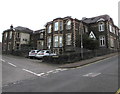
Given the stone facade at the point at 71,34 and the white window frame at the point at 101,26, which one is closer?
the stone facade at the point at 71,34

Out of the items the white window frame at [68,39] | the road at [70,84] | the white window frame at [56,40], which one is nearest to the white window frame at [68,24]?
the white window frame at [68,39]

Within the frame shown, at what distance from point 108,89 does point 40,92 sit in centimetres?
342

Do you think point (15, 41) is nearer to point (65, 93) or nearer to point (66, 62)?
point (66, 62)

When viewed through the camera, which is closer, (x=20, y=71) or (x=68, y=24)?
(x=20, y=71)

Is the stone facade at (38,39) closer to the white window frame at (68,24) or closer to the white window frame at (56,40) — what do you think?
the white window frame at (56,40)

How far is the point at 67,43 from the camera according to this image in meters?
32.3

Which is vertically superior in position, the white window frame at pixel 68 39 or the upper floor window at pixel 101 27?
the upper floor window at pixel 101 27

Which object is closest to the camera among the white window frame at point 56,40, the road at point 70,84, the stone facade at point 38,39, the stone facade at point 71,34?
the road at point 70,84

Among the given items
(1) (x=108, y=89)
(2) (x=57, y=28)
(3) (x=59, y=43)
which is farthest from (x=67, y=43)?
(1) (x=108, y=89)

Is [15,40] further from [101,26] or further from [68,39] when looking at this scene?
[101,26]

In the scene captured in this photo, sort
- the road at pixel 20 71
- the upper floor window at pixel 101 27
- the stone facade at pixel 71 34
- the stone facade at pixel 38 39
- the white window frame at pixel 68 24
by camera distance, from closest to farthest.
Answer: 1. the road at pixel 20 71
2. the stone facade at pixel 71 34
3. the white window frame at pixel 68 24
4. the upper floor window at pixel 101 27
5. the stone facade at pixel 38 39

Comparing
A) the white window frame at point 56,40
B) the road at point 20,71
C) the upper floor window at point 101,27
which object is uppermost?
the upper floor window at point 101,27

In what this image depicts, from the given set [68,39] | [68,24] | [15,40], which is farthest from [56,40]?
[15,40]

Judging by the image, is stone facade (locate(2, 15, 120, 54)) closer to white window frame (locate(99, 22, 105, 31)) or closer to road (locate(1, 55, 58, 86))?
white window frame (locate(99, 22, 105, 31))
